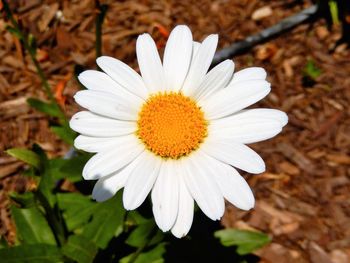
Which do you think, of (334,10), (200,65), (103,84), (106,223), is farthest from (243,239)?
(334,10)

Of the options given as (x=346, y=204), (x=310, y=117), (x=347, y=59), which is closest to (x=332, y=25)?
(x=347, y=59)

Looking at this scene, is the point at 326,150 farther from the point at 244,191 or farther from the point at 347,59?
the point at 244,191

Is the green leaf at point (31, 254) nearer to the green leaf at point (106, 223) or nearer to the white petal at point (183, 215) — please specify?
the green leaf at point (106, 223)

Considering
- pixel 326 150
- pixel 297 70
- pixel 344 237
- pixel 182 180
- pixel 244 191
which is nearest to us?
pixel 244 191

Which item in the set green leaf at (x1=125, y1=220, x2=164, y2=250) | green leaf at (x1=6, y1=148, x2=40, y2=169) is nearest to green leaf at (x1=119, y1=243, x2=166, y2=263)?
green leaf at (x1=125, y1=220, x2=164, y2=250)

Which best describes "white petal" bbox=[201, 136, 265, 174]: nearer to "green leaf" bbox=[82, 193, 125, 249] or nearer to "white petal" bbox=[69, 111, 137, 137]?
"white petal" bbox=[69, 111, 137, 137]

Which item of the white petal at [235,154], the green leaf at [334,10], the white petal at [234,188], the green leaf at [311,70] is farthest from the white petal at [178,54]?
the green leaf at [334,10]

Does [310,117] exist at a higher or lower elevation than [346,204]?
higher
